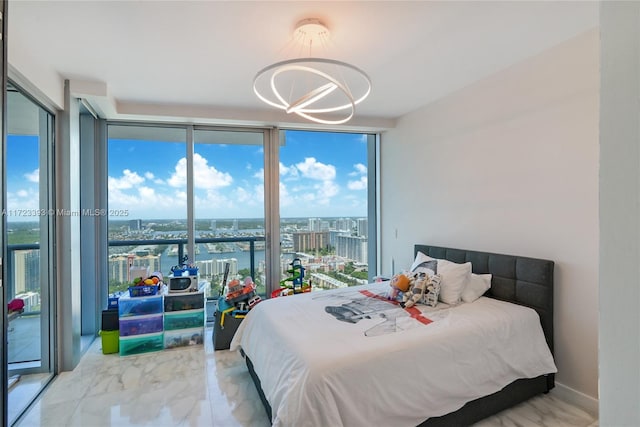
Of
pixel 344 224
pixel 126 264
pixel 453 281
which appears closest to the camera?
pixel 453 281

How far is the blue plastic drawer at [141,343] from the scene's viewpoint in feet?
10.2

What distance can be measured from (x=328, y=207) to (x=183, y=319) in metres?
2.19

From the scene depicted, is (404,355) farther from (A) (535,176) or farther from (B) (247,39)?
(B) (247,39)

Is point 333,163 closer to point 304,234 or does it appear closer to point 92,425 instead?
point 304,234

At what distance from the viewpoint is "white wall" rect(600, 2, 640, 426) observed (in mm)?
393

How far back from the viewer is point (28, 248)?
2.44 meters

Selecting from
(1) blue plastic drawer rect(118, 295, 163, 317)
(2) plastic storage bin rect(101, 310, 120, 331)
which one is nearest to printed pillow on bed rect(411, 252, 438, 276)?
(1) blue plastic drawer rect(118, 295, 163, 317)

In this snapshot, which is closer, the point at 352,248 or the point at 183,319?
the point at 183,319

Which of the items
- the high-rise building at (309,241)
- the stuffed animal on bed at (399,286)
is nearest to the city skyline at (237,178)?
the high-rise building at (309,241)

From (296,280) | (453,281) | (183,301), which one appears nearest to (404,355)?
(453,281)

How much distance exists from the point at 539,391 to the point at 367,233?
266 centimetres

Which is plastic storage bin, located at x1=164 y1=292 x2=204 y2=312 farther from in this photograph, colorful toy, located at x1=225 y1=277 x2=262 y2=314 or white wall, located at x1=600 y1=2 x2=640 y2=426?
white wall, located at x1=600 y1=2 x2=640 y2=426

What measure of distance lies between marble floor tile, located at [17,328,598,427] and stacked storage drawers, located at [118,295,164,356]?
14cm

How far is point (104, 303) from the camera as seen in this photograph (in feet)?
12.0
